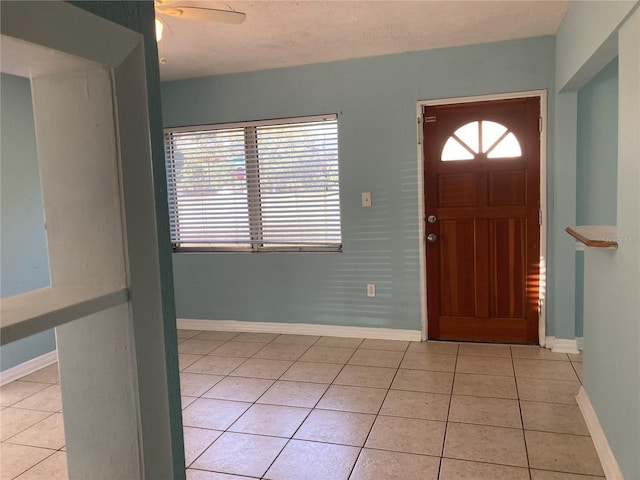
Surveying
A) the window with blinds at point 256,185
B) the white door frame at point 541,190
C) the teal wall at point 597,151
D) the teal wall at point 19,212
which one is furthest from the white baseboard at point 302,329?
the teal wall at point 597,151

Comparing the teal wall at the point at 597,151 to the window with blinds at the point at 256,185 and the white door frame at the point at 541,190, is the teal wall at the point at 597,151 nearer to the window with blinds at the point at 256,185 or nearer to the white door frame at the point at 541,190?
the white door frame at the point at 541,190

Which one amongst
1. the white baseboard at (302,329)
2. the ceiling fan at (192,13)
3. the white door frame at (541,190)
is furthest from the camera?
the white baseboard at (302,329)

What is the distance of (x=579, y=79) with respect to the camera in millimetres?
3086

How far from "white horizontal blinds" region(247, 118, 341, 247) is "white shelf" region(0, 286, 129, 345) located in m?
3.44

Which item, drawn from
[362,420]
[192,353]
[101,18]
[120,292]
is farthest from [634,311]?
[192,353]

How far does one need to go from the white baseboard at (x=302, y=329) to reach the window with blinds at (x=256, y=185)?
2.33 ft

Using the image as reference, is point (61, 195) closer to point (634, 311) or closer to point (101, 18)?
point (101, 18)

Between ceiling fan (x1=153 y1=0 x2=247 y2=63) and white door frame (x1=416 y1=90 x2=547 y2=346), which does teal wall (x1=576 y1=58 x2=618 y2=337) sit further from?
ceiling fan (x1=153 y1=0 x2=247 y2=63)

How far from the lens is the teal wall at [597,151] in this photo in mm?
3410

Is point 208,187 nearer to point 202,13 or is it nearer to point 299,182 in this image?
point 299,182

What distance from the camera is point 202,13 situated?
7.54 ft

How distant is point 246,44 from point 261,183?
1.24 m

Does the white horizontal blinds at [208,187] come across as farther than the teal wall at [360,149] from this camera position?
Yes

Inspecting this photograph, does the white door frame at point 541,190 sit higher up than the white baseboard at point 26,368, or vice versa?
the white door frame at point 541,190
